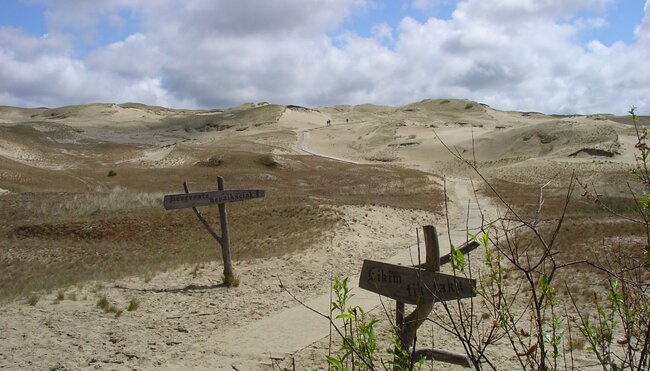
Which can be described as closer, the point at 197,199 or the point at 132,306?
the point at 132,306

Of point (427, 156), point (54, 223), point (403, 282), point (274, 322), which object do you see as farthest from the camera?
point (427, 156)

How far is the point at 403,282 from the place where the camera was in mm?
5504

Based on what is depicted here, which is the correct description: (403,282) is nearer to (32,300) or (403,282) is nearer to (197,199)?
(32,300)

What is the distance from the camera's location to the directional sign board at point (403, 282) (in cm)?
517

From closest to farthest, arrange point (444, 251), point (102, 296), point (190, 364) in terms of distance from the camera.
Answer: point (190, 364) < point (102, 296) < point (444, 251)

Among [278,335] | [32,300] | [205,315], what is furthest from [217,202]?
[278,335]

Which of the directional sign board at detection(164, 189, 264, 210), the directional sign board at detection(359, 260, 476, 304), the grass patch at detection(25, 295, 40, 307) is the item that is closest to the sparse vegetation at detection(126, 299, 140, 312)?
the grass patch at detection(25, 295, 40, 307)

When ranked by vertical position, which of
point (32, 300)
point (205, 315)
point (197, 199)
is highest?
point (197, 199)

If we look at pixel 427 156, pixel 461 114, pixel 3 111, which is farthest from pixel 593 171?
pixel 3 111

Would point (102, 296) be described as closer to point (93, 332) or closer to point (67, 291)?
point (67, 291)

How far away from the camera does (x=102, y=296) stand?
1146 cm

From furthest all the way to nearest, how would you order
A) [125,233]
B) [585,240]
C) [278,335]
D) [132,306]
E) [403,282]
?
[125,233] → [585,240] → [132,306] → [278,335] → [403,282]

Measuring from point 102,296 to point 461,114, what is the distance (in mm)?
124000

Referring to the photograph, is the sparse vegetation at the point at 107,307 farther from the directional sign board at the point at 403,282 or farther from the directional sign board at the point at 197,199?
the directional sign board at the point at 403,282
